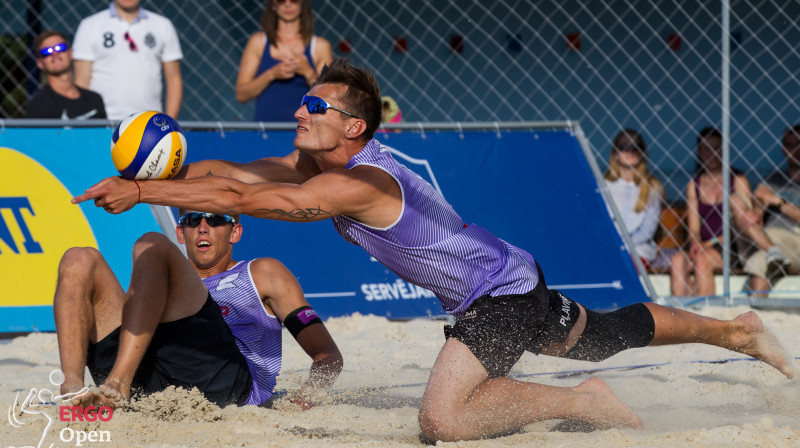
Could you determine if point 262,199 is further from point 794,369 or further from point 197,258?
point 794,369

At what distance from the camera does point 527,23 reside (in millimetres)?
8344

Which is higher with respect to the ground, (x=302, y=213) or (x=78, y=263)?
(x=302, y=213)

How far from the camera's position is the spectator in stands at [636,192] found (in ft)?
21.9

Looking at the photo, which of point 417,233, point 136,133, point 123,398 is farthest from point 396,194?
point 123,398

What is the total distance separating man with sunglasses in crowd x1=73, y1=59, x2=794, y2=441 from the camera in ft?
9.53

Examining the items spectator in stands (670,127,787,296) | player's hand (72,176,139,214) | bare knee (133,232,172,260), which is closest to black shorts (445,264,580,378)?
bare knee (133,232,172,260)

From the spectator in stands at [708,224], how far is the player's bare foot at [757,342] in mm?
2852

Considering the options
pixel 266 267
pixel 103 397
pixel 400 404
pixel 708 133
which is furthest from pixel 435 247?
pixel 708 133

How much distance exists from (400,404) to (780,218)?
372cm

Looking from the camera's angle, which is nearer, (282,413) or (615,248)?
(282,413)

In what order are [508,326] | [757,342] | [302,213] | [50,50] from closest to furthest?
[302,213]
[508,326]
[757,342]
[50,50]

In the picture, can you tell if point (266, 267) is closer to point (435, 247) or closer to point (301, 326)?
point (301, 326)

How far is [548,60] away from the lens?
28.1 feet

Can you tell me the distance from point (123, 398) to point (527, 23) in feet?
20.2
